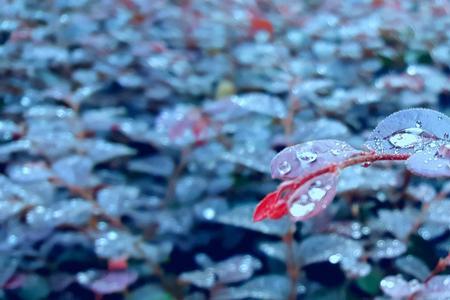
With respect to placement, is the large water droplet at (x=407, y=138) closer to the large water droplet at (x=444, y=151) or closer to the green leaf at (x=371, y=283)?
the large water droplet at (x=444, y=151)

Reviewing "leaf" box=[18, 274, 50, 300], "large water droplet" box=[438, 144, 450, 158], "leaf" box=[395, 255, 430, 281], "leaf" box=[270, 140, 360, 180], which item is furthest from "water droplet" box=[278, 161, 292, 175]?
"leaf" box=[18, 274, 50, 300]

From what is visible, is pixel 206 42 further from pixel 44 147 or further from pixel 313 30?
pixel 44 147

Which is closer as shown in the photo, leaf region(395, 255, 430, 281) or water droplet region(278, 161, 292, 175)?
water droplet region(278, 161, 292, 175)

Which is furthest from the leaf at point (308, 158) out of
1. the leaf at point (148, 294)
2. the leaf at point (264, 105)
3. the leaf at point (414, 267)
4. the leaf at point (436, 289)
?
the leaf at point (264, 105)

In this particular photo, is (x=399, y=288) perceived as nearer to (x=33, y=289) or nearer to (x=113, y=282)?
(x=113, y=282)

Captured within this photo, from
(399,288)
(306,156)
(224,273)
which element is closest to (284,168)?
(306,156)

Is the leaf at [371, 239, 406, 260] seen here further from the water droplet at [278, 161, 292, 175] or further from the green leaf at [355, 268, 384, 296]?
the water droplet at [278, 161, 292, 175]
